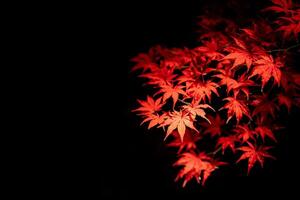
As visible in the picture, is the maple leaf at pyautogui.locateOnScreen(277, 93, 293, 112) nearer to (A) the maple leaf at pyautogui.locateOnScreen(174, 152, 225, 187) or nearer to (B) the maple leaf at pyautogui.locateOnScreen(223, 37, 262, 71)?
(B) the maple leaf at pyautogui.locateOnScreen(223, 37, 262, 71)

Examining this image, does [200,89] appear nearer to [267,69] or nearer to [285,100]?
[267,69]

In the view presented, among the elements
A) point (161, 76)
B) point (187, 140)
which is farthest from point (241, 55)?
point (187, 140)

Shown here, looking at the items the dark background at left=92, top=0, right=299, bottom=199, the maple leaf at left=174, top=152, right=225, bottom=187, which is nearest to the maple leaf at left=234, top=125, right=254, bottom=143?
the maple leaf at left=174, top=152, right=225, bottom=187

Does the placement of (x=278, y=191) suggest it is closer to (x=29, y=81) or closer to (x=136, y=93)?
(x=136, y=93)

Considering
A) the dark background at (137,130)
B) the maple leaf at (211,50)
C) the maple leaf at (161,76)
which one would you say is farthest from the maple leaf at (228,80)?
the dark background at (137,130)

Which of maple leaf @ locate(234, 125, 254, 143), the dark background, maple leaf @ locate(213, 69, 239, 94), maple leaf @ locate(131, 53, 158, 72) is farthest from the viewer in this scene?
the dark background
